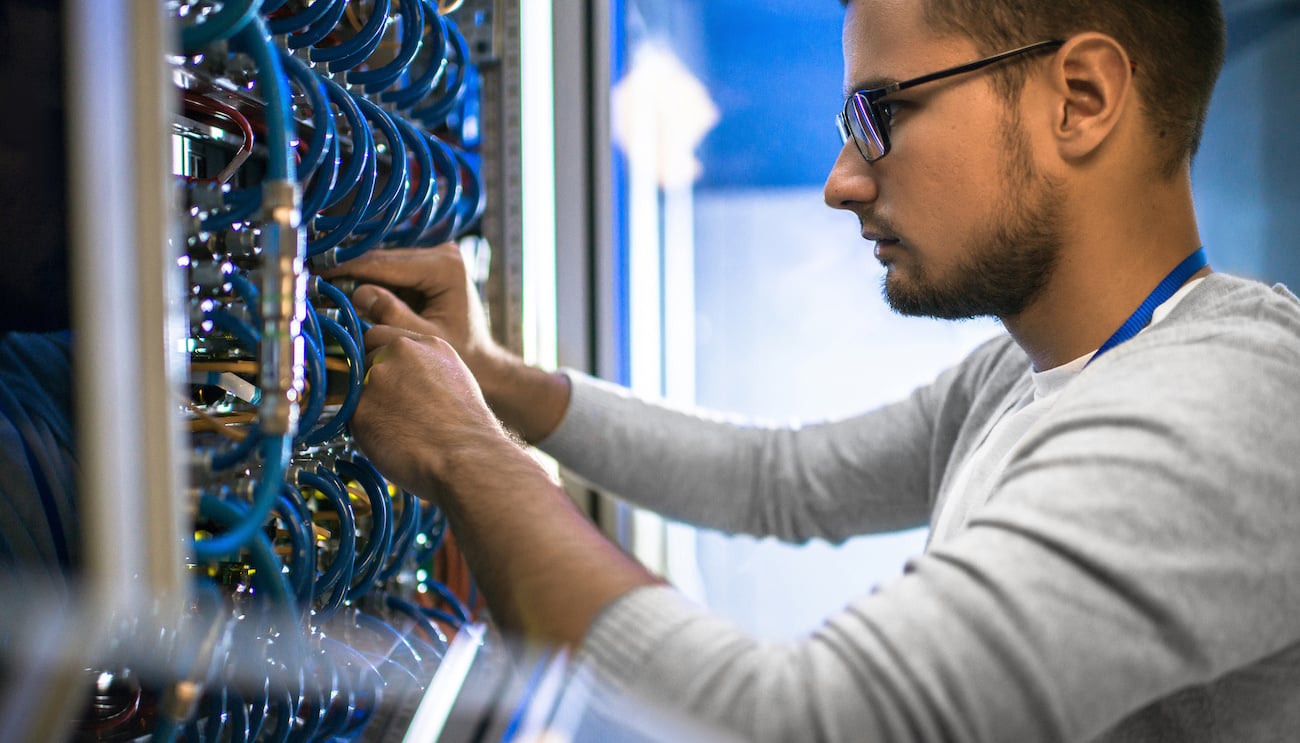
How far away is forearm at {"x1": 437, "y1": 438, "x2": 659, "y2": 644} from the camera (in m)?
0.68

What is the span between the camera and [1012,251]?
921mm

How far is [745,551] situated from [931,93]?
105 centimetres

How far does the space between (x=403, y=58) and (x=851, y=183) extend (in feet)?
1.71

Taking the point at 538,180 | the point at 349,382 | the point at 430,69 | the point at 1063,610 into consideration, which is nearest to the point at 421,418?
the point at 349,382

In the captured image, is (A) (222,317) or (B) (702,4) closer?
(A) (222,317)

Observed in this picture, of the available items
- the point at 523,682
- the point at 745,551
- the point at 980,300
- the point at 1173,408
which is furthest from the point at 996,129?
the point at 745,551

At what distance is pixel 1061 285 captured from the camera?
3.08 feet

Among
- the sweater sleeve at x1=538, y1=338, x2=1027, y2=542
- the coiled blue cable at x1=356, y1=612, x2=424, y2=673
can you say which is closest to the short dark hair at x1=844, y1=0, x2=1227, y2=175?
the sweater sleeve at x1=538, y1=338, x2=1027, y2=542

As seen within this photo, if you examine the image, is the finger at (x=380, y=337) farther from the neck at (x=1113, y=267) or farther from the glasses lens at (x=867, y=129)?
the neck at (x=1113, y=267)

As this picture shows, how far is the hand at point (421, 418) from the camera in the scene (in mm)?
801

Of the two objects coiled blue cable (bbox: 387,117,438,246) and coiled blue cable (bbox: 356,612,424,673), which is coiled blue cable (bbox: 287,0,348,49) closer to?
coiled blue cable (bbox: 387,117,438,246)

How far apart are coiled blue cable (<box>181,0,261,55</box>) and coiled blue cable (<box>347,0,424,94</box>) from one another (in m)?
0.37

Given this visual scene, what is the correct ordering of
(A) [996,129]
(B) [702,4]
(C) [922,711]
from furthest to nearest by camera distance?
(B) [702,4], (A) [996,129], (C) [922,711]

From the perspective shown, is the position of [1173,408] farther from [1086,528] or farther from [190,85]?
[190,85]
